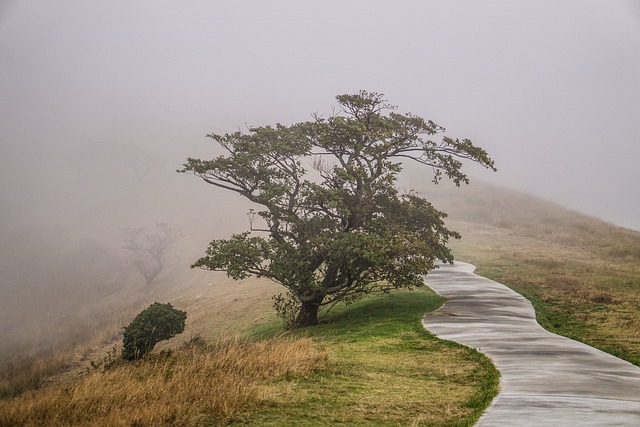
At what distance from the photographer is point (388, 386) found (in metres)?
11.1

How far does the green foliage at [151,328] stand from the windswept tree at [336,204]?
3.18 meters

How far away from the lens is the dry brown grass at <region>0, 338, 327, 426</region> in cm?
880

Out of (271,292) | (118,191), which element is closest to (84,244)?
(118,191)

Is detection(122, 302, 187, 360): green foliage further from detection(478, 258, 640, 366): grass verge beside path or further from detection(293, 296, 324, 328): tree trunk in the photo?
detection(478, 258, 640, 366): grass verge beside path

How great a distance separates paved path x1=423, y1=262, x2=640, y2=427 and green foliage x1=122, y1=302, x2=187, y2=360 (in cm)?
1053

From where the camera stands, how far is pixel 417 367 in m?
13.0

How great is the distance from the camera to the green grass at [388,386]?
886cm

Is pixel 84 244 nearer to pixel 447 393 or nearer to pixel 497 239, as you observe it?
pixel 497 239

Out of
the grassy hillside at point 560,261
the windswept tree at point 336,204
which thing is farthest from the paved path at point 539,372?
the windswept tree at point 336,204

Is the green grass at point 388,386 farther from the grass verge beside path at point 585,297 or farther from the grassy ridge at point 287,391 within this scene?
the grass verge beside path at point 585,297

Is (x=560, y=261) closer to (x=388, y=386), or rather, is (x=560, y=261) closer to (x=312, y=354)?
(x=312, y=354)

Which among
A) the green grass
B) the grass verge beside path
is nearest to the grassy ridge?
the green grass

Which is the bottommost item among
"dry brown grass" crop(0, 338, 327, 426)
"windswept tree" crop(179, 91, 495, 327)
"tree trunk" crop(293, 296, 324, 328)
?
"dry brown grass" crop(0, 338, 327, 426)

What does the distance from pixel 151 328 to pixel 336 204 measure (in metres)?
9.14
